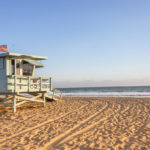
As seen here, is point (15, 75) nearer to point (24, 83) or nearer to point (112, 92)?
point (24, 83)

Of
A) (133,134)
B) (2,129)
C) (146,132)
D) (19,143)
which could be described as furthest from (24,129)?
(146,132)

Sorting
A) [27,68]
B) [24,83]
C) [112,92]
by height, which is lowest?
[112,92]

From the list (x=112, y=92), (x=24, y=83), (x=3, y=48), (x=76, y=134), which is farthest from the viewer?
(x=112, y=92)

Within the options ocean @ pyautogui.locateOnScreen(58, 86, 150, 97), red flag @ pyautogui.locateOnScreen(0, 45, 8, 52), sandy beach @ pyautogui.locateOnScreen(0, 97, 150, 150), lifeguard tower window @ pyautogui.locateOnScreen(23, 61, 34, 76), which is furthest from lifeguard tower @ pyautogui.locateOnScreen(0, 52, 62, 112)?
ocean @ pyautogui.locateOnScreen(58, 86, 150, 97)

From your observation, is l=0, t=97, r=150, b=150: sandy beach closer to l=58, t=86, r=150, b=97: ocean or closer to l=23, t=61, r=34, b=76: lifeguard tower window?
l=23, t=61, r=34, b=76: lifeguard tower window

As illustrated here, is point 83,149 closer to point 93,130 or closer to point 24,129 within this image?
point 93,130

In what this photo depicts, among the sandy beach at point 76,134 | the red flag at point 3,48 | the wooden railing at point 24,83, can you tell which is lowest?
the sandy beach at point 76,134

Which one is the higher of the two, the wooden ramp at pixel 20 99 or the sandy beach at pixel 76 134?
the wooden ramp at pixel 20 99

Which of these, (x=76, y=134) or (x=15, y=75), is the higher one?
(x=15, y=75)

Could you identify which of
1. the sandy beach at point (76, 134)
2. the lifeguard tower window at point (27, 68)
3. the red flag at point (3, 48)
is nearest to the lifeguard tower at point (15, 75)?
the lifeguard tower window at point (27, 68)

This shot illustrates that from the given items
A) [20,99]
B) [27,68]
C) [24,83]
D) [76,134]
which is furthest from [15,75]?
[76,134]

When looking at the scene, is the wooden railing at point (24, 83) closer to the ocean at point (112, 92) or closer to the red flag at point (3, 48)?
the red flag at point (3, 48)

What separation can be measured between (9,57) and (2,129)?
19.9 feet

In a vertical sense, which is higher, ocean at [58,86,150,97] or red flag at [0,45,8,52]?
red flag at [0,45,8,52]
